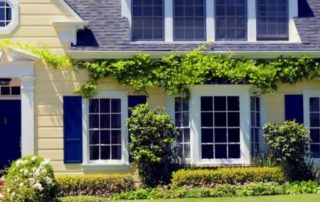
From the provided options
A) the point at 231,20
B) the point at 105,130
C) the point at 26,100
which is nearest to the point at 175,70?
the point at 231,20

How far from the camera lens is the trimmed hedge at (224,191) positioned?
781 inches

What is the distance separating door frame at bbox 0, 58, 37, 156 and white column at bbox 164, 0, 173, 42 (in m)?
3.59

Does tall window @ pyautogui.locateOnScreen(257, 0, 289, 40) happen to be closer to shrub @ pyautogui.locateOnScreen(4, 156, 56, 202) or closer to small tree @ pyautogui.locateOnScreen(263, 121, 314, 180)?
small tree @ pyautogui.locateOnScreen(263, 121, 314, 180)

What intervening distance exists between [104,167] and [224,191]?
3.66 m

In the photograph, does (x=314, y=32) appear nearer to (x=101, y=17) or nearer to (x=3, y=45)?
(x=101, y=17)

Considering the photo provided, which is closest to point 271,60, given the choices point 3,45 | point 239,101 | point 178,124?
point 239,101

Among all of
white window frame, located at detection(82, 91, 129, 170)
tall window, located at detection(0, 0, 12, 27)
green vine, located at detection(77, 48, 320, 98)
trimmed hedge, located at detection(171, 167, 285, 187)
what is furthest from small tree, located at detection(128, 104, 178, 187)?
tall window, located at detection(0, 0, 12, 27)

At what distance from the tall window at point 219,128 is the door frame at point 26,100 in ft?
14.5

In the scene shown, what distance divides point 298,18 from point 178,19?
330cm

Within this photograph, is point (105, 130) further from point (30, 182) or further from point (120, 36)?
point (30, 182)

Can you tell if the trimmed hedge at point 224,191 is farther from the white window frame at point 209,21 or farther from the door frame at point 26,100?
the white window frame at point 209,21

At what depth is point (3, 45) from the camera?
21.8 meters

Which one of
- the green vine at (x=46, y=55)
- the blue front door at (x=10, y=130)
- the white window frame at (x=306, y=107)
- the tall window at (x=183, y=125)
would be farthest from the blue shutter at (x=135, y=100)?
the white window frame at (x=306, y=107)

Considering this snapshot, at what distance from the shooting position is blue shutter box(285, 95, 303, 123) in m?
22.5
